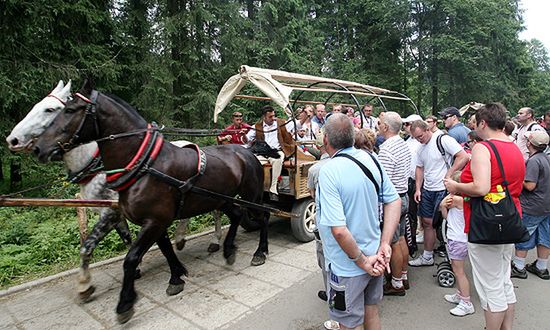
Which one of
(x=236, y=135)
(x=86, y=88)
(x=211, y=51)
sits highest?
(x=211, y=51)

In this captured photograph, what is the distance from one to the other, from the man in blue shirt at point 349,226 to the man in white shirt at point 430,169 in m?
2.18

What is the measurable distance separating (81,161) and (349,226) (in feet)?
11.0

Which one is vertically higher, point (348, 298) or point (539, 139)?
point (539, 139)

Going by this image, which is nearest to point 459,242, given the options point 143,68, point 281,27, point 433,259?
point 433,259

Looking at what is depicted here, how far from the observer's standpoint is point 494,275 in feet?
8.38

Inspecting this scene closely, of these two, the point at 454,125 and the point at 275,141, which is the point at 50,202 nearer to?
the point at 275,141

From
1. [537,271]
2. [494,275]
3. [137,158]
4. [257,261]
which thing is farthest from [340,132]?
[537,271]

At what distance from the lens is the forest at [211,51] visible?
7.85 metres

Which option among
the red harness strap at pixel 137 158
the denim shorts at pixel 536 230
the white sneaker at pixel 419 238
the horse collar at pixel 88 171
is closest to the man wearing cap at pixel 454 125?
the denim shorts at pixel 536 230

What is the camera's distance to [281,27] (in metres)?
15.8

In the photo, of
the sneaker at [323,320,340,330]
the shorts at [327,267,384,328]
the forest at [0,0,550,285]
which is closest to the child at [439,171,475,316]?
the sneaker at [323,320,340,330]

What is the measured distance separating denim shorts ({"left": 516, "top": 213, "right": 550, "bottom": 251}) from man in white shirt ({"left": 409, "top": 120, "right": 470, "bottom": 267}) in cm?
105

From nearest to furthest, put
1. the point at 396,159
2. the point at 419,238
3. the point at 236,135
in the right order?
the point at 396,159, the point at 419,238, the point at 236,135

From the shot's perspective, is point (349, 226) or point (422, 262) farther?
point (422, 262)
